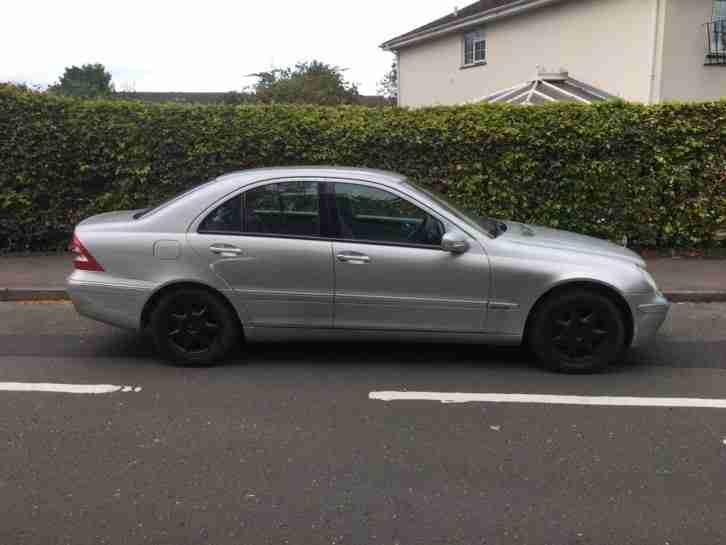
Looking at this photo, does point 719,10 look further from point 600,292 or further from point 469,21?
point 600,292

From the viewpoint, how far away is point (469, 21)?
68.1 feet

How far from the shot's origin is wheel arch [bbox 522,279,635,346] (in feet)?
16.8

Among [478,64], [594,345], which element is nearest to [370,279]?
[594,345]

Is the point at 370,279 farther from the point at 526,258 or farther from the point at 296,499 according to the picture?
the point at 296,499

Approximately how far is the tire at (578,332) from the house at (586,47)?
427 inches

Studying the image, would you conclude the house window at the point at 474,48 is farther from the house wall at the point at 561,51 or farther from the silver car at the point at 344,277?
the silver car at the point at 344,277

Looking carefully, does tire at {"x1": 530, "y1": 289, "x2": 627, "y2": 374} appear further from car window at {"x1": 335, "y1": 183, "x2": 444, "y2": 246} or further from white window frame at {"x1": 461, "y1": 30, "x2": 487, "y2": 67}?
white window frame at {"x1": 461, "y1": 30, "x2": 487, "y2": 67}

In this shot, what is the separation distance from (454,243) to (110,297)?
262 centimetres

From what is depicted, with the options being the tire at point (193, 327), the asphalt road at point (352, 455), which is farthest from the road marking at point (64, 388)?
the tire at point (193, 327)

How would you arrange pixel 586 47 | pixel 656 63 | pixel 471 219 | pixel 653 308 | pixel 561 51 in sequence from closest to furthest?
pixel 653 308
pixel 471 219
pixel 656 63
pixel 586 47
pixel 561 51

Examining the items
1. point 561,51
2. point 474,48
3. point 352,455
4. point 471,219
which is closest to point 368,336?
point 471,219

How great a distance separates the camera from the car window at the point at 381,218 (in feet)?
17.1

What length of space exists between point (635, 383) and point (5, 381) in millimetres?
4557

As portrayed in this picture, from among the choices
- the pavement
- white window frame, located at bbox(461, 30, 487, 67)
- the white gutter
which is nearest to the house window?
white window frame, located at bbox(461, 30, 487, 67)
